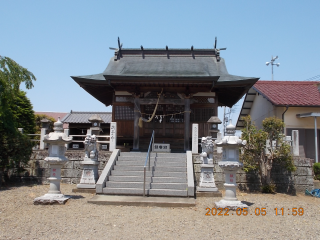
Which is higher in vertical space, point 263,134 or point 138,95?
point 138,95

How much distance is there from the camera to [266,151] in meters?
10.5

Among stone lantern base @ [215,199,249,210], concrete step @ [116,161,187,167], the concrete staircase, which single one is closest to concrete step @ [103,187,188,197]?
the concrete staircase

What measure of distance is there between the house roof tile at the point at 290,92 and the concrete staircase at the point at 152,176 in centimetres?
744

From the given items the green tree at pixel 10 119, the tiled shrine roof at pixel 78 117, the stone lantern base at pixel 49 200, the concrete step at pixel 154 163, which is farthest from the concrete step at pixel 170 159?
the tiled shrine roof at pixel 78 117

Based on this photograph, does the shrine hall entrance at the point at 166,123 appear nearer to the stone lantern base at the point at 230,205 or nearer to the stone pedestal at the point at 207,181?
the stone pedestal at the point at 207,181

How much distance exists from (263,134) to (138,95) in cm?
606

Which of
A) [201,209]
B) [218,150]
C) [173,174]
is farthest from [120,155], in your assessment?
[201,209]

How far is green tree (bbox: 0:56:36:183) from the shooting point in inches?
412

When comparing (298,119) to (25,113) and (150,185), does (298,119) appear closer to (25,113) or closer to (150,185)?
(150,185)

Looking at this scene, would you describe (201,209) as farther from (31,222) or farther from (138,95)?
(138,95)

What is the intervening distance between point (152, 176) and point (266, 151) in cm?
435

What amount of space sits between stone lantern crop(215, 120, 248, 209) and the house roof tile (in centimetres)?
838

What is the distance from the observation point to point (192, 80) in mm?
12234

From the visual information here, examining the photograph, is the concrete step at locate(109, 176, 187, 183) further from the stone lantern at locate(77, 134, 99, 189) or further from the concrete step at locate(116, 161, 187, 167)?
the concrete step at locate(116, 161, 187, 167)
